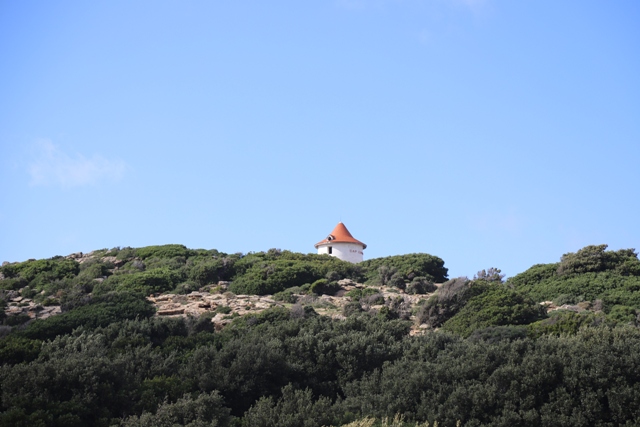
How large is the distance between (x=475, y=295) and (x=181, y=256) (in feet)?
52.9

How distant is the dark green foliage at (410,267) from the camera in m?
31.4

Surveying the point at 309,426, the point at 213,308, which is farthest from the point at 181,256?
the point at 309,426

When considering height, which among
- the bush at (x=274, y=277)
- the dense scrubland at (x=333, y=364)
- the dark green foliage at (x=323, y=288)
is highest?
the bush at (x=274, y=277)

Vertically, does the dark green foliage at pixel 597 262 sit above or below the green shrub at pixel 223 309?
above

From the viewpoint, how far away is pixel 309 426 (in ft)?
39.8

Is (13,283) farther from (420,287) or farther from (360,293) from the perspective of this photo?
(420,287)

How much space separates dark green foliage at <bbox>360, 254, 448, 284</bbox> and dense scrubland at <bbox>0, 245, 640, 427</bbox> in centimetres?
624

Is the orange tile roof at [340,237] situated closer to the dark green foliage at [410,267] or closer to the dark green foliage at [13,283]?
the dark green foliage at [410,267]

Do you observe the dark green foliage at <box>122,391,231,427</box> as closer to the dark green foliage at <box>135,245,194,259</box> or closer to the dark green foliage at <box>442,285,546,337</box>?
the dark green foliage at <box>442,285,546,337</box>

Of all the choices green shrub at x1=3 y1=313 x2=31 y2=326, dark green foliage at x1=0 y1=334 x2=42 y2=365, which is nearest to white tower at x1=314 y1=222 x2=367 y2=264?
green shrub at x1=3 y1=313 x2=31 y2=326

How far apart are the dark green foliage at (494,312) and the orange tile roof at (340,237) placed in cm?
2049

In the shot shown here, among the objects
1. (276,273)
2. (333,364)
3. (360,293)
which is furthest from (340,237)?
(333,364)

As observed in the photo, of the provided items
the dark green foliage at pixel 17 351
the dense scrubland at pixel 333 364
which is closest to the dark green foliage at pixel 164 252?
the dense scrubland at pixel 333 364

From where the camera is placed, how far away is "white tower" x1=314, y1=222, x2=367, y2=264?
142ft
